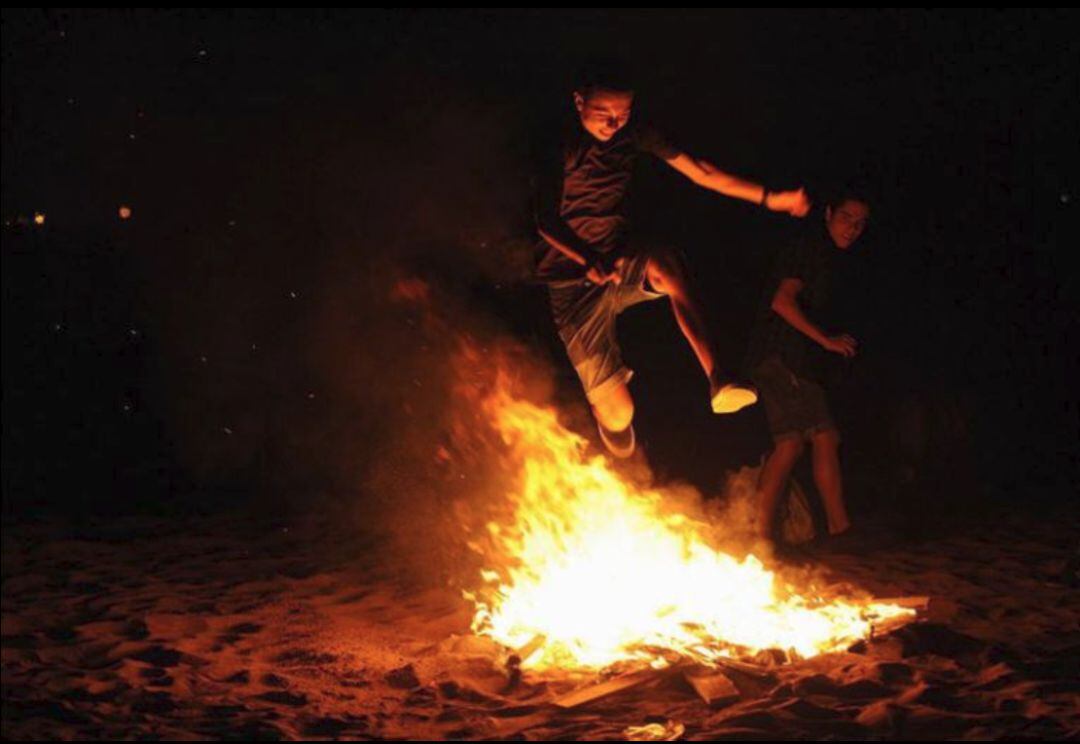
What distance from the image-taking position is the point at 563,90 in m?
9.79

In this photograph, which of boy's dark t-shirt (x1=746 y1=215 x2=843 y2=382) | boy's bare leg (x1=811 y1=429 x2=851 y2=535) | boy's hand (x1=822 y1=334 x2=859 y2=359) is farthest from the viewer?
boy's bare leg (x1=811 y1=429 x2=851 y2=535)

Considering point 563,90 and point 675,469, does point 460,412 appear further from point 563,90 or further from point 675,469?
point 563,90

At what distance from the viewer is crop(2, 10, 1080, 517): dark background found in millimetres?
8984

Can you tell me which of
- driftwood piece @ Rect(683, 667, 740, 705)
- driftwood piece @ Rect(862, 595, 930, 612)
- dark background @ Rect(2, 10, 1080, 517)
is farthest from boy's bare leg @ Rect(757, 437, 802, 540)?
dark background @ Rect(2, 10, 1080, 517)

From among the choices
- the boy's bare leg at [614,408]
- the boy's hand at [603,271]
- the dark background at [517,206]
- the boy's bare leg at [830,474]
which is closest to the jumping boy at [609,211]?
the boy's hand at [603,271]

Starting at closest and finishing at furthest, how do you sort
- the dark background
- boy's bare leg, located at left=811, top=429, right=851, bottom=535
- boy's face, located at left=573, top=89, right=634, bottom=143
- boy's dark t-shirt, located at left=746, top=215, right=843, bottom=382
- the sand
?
1. the sand
2. boy's face, located at left=573, top=89, right=634, bottom=143
3. boy's dark t-shirt, located at left=746, top=215, right=843, bottom=382
4. boy's bare leg, located at left=811, top=429, right=851, bottom=535
5. the dark background

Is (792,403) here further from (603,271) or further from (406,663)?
(406,663)

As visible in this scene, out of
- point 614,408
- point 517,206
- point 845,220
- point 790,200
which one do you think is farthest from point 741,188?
point 517,206

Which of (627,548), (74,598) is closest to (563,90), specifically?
(627,548)

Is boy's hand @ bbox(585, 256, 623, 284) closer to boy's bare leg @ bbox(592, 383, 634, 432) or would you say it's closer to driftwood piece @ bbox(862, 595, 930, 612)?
boy's bare leg @ bbox(592, 383, 634, 432)

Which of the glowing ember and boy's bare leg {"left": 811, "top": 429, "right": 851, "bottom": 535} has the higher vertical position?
boy's bare leg {"left": 811, "top": 429, "right": 851, "bottom": 535}

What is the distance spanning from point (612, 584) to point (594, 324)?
145cm

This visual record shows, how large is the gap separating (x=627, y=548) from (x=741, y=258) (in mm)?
5779

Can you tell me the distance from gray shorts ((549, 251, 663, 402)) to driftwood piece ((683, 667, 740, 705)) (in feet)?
5.77
